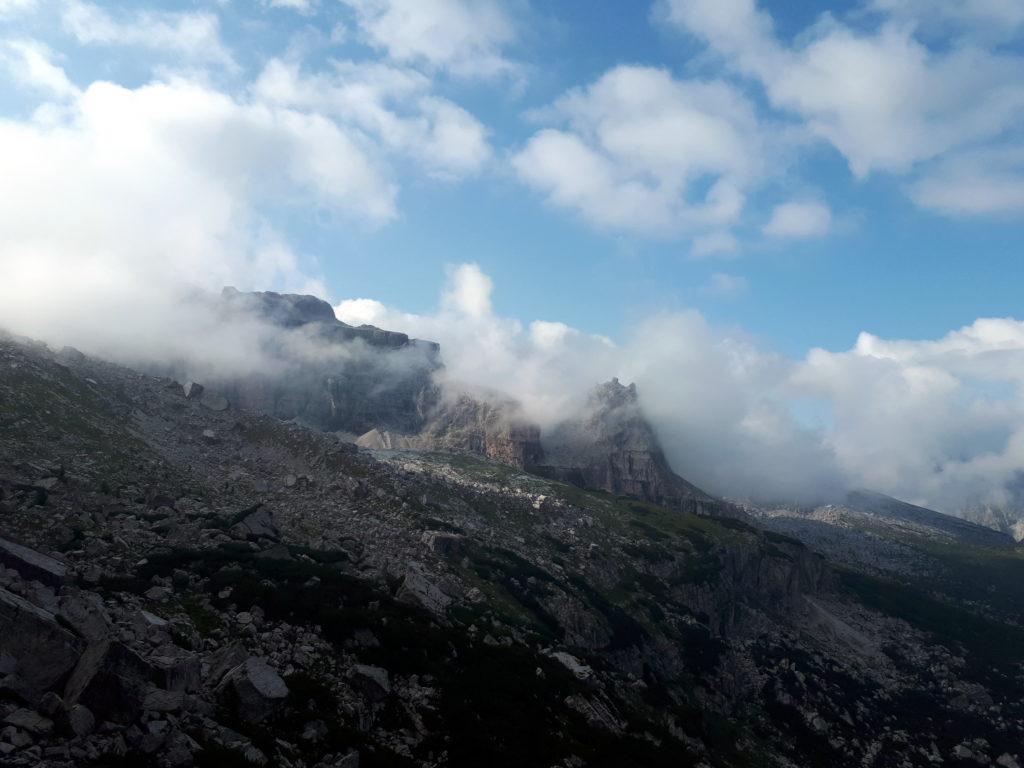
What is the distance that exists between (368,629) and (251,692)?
58.3ft

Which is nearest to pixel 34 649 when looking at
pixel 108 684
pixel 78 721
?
pixel 108 684

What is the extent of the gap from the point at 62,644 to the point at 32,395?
91.7 meters

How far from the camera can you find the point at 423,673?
50.2m

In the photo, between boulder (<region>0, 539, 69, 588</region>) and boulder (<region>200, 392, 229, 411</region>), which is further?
boulder (<region>200, 392, 229, 411</region>)

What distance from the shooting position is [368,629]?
52344 mm

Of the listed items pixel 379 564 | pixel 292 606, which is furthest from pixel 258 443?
pixel 292 606

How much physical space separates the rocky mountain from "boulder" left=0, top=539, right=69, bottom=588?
0.21 meters

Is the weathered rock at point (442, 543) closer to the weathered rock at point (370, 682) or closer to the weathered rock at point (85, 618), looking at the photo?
the weathered rock at point (370, 682)

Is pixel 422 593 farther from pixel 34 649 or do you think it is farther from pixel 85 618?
pixel 34 649

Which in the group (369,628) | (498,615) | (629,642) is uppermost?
(369,628)

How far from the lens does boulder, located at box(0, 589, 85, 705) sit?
2788 cm

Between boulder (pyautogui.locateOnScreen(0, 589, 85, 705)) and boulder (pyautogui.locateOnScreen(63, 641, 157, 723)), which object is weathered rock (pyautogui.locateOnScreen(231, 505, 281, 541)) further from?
boulder (pyautogui.locateOnScreen(63, 641, 157, 723))

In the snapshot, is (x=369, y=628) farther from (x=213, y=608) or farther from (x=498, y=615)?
(x=498, y=615)

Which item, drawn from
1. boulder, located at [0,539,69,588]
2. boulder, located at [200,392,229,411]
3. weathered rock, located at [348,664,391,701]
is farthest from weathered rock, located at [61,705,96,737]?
boulder, located at [200,392,229,411]
